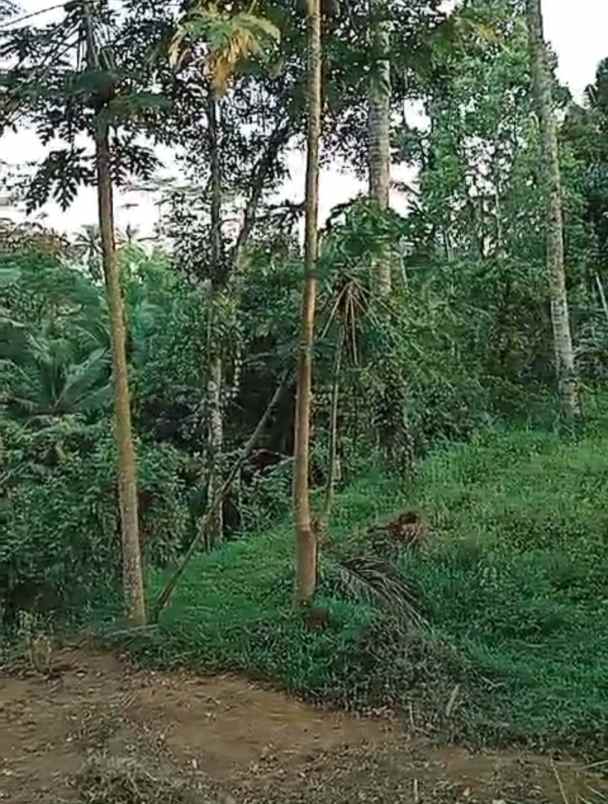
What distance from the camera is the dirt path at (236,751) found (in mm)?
3486

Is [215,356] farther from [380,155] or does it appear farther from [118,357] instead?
[118,357]

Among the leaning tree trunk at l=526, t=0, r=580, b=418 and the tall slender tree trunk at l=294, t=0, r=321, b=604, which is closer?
the tall slender tree trunk at l=294, t=0, r=321, b=604

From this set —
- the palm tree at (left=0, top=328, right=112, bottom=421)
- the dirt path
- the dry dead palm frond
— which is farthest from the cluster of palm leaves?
the dirt path

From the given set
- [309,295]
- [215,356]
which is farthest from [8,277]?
[309,295]

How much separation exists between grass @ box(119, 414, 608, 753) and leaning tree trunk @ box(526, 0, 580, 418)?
1548 millimetres

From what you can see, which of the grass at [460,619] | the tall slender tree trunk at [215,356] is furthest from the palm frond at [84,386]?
the grass at [460,619]

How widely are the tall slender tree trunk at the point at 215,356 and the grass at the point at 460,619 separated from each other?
68 centimetres

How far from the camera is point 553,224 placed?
9688 mm

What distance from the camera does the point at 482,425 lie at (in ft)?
33.0

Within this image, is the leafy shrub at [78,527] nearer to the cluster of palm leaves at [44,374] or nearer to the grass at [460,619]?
the grass at [460,619]

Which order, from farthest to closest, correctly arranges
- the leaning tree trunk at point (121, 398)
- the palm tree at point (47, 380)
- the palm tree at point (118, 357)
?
1. the palm tree at point (47, 380)
2. the leaning tree trunk at point (121, 398)
3. the palm tree at point (118, 357)

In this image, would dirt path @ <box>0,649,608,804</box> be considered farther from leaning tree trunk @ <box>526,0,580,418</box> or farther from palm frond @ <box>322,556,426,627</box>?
leaning tree trunk @ <box>526,0,580,418</box>

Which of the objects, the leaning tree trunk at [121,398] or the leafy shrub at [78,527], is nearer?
the leaning tree trunk at [121,398]

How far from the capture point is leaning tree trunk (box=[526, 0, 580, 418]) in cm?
964
